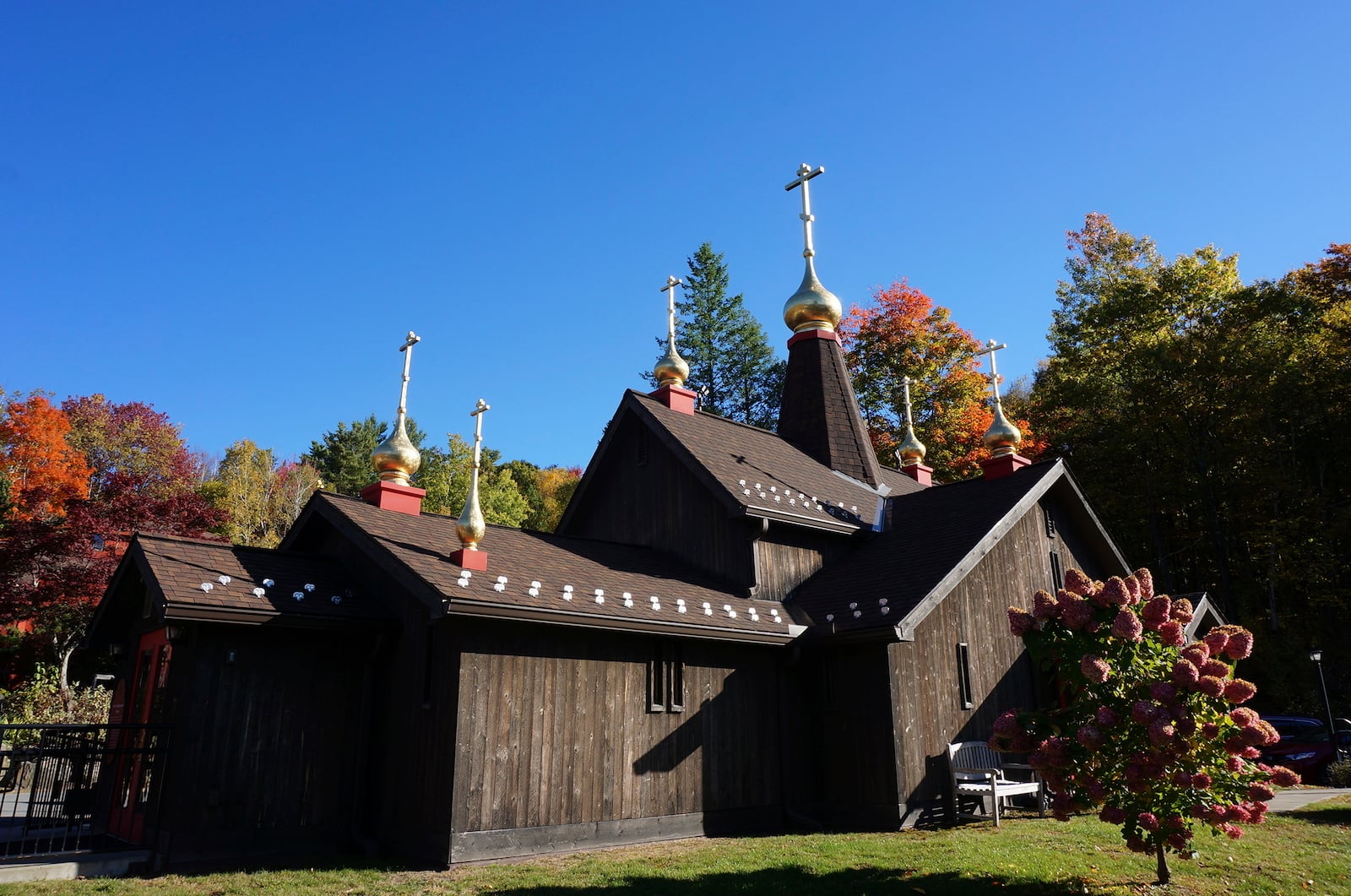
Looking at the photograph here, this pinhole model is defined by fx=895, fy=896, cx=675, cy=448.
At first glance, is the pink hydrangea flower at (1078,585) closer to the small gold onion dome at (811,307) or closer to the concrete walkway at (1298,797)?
the concrete walkway at (1298,797)

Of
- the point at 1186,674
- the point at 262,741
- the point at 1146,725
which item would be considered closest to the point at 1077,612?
the point at 1186,674

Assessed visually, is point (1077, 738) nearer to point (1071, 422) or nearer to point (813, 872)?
point (813, 872)

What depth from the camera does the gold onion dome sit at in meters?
14.0

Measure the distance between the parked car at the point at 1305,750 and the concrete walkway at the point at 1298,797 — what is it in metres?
3.03

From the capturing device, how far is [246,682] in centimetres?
1016

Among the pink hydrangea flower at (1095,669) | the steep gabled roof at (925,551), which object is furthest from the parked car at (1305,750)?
the pink hydrangea flower at (1095,669)

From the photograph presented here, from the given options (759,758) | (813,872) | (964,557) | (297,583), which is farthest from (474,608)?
(964,557)

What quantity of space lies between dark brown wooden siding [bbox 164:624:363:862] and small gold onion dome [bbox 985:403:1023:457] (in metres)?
12.4

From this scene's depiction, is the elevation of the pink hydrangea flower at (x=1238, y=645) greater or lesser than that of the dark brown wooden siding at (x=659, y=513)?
lesser

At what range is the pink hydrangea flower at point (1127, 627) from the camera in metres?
7.48

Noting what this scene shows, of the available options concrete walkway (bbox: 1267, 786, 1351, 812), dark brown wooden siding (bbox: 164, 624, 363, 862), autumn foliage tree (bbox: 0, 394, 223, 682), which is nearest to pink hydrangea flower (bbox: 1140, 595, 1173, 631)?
concrete walkway (bbox: 1267, 786, 1351, 812)

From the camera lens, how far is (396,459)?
46.2 ft

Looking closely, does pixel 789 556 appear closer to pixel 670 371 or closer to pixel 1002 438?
pixel 670 371

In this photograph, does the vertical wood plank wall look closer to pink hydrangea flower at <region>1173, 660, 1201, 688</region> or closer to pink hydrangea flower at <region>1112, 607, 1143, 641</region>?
pink hydrangea flower at <region>1112, 607, 1143, 641</region>
